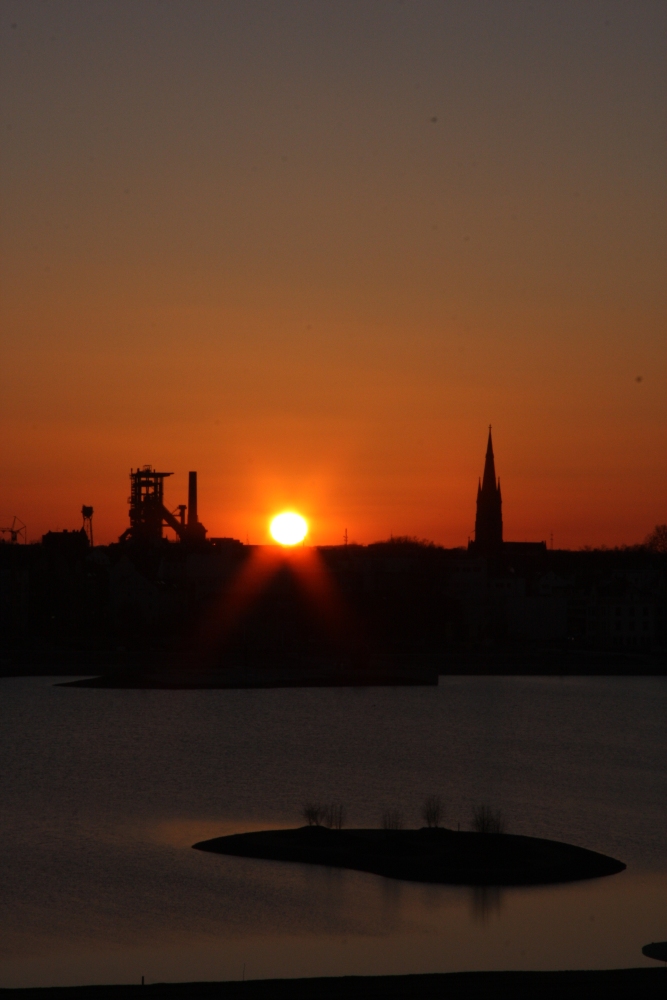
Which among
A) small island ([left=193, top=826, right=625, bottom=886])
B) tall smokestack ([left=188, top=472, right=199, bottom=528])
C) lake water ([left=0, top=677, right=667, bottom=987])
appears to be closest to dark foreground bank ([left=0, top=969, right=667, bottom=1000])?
lake water ([left=0, top=677, right=667, bottom=987])

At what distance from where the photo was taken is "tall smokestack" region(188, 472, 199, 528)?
151000mm

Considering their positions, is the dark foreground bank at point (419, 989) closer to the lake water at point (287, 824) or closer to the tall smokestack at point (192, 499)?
the lake water at point (287, 824)

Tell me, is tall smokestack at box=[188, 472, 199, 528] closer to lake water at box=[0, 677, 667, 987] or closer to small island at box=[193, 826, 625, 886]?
lake water at box=[0, 677, 667, 987]

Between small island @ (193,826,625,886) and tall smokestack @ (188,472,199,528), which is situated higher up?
tall smokestack @ (188,472,199,528)

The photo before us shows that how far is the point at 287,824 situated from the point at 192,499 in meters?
110

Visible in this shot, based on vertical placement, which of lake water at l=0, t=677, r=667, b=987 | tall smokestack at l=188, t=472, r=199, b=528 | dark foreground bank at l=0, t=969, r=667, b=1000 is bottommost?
lake water at l=0, t=677, r=667, b=987

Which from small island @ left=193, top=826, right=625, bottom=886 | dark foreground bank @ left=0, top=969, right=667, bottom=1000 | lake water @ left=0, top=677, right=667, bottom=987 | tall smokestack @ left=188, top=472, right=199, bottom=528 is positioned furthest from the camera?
tall smokestack @ left=188, top=472, right=199, bottom=528

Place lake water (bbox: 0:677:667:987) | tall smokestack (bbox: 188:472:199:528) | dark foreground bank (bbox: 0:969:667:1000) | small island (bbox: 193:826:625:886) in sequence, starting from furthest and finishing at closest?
tall smokestack (bbox: 188:472:199:528)
small island (bbox: 193:826:625:886)
lake water (bbox: 0:677:667:987)
dark foreground bank (bbox: 0:969:667:1000)

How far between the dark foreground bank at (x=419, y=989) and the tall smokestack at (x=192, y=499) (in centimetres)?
12708

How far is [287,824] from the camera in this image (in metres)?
43.4

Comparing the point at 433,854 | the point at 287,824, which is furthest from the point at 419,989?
the point at 287,824

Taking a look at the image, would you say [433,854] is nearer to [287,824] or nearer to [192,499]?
[287,824]

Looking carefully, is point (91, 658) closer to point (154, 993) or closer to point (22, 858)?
point (22, 858)

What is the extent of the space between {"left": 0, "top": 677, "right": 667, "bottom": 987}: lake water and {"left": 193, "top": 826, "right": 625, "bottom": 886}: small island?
565mm
